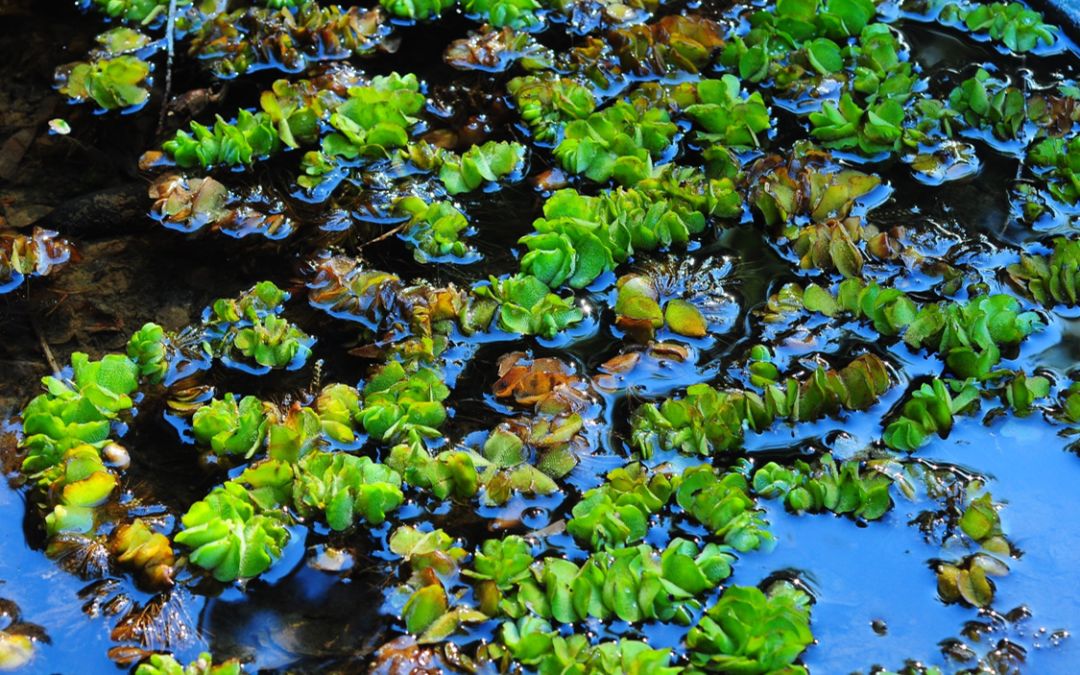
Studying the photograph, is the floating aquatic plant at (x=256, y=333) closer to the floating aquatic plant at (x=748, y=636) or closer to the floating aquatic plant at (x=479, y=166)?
the floating aquatic plant at (x=479, y=166)

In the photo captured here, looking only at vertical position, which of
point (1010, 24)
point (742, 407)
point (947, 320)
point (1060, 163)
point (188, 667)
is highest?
point (1010, 24)

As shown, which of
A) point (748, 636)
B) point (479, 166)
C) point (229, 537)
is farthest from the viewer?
point (479, 166)

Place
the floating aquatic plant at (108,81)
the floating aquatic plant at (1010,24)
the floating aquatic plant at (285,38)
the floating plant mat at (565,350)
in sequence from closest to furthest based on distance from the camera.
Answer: the floating plant mat at (565,350), the floating aquatic plant at (108,81), the floating aquatic plant at (285,38), the floating aquatic plant at (1010,24)

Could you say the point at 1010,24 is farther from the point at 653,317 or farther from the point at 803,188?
the point at 653,317

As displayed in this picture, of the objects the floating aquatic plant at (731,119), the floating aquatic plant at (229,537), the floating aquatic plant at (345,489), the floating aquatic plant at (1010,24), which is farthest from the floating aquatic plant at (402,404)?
the floating aquatic plant at (1010,24)

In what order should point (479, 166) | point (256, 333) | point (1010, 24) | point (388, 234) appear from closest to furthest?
point (256, 333), point (388, 234), point (479, 166), point (1010, 24)

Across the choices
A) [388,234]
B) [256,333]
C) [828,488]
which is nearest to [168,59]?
[388,234]
